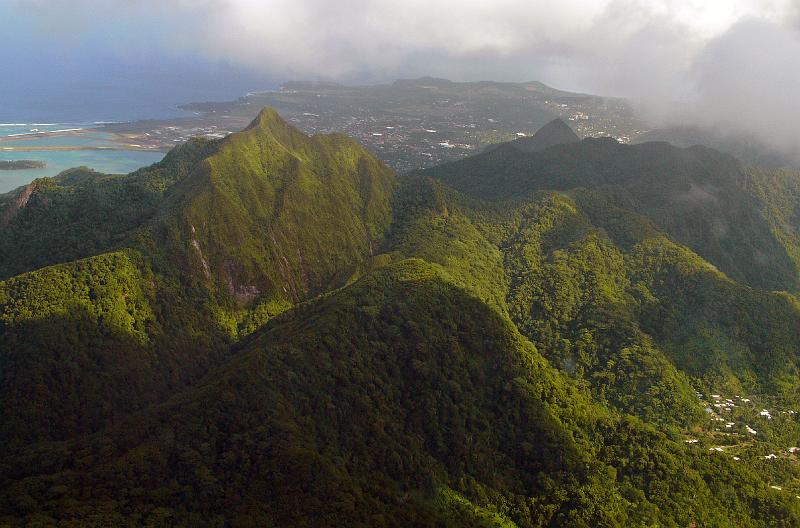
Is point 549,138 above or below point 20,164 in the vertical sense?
above

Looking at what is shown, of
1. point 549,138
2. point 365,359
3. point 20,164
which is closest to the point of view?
point 365,359

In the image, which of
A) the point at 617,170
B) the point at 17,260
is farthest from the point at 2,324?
the point at 617,170

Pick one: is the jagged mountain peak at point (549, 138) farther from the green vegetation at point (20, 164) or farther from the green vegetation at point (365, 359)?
the green vegetation at point (20, 164)

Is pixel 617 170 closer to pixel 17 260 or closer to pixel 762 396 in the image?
pixel 762 396

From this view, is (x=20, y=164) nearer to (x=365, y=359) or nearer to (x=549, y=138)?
(x=365, y=359)

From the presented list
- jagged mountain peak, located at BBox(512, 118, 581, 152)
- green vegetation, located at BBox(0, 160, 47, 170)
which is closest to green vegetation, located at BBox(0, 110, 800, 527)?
jagged mountain peak, located at BBox(512, 118, 581, 152)

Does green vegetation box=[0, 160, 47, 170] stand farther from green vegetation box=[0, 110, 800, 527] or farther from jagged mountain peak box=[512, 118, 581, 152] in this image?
jagged mountain peak box=[512, 118, 581, 152]

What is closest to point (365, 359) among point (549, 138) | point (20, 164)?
point (549, 138)

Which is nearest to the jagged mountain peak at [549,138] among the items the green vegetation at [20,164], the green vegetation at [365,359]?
the green vegetation at [365,359]
